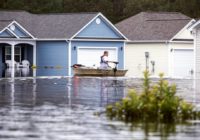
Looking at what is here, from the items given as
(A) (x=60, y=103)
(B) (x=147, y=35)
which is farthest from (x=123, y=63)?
(A) (x=60, y=103)

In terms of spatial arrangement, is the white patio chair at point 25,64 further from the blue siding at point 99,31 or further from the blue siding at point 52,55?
the blue siding at point 99,31

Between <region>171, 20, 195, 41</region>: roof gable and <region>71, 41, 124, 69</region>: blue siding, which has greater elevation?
<region>171, 20, 195, 41</region>: roof gable

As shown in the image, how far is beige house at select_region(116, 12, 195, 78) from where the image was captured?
6166 centimetres

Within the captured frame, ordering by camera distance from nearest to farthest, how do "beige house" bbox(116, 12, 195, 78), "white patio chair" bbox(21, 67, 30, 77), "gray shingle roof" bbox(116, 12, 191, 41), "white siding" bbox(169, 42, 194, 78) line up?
"white patio chair" bbox(21, 67, 30, 77), "white siding" bbox(169, 42, 194, 78), "beige house" bbox(116, 12, 195, 78), "gray shingle roof" bbox(116, 12, 191, 41)

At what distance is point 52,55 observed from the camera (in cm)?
6162

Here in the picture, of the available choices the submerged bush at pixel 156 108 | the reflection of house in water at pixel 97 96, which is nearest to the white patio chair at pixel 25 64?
the reflection of house in water at pixel 97 96

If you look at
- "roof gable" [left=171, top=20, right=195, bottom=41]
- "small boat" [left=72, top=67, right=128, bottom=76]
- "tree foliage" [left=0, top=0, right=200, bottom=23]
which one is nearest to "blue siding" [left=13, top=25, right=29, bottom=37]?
"roof gable" [left=171, top=20, right=195, bottom=41]

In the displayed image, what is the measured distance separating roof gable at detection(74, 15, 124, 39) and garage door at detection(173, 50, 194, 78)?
4.72 meters

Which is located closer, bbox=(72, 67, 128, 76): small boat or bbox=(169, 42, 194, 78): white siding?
bbox=(72, 67, 128, 76): small boat

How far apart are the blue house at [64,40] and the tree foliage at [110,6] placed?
22.0m

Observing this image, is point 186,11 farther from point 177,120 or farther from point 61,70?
point 177,120

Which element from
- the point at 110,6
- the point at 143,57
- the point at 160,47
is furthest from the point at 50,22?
the point at 110,6

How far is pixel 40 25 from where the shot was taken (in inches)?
2532

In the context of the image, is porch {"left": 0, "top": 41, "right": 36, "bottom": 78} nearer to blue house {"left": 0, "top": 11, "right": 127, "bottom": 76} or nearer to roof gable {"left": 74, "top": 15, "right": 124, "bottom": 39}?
blue house {"left": 0, "top": 11, "right": 127, "bottom": 76}
